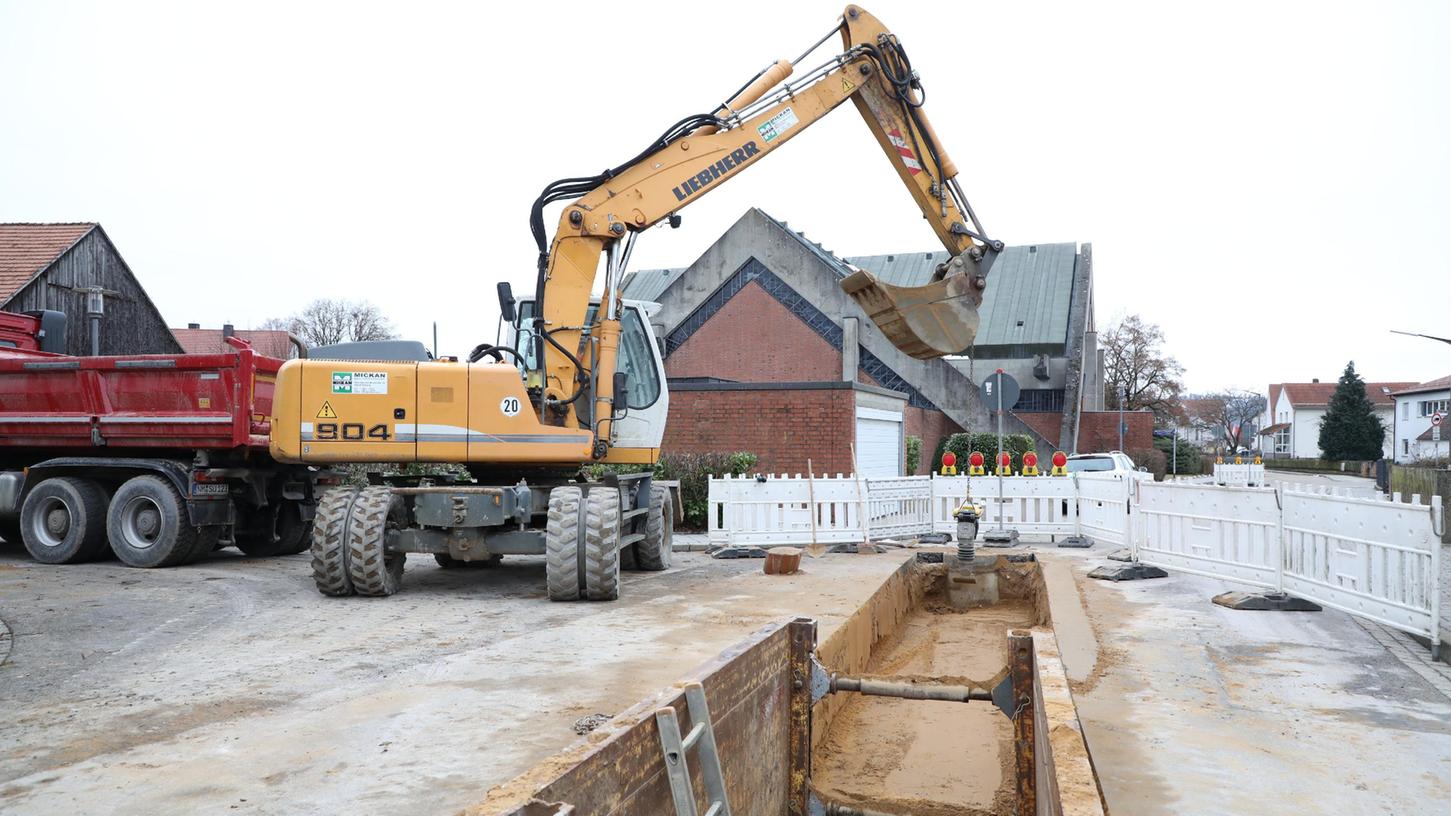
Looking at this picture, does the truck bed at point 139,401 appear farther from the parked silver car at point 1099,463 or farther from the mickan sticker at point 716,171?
the parked silver car at point 1099,463

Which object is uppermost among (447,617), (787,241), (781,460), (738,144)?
(787,241)

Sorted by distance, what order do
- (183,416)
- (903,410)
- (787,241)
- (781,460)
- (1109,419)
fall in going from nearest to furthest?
(183,416) < (781,460) < (903,410) < (787,241) < (1109,419)

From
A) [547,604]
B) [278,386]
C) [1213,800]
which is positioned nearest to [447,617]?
[547,604]

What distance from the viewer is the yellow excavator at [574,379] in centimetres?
941

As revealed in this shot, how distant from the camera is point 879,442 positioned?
66.7 ft

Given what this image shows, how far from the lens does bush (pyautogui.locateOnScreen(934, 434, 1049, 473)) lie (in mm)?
27328

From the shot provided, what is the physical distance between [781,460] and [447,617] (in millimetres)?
9933

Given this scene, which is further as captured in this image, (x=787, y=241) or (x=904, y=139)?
(x=787, y=241)

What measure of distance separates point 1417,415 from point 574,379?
271 ft

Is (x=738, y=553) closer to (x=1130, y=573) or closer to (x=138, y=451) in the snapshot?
(x=1130, y=573)

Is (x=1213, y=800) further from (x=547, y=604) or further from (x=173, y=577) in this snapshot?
(x=173, y=577)

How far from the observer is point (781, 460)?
18.1m

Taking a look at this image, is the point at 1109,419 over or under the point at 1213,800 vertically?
over

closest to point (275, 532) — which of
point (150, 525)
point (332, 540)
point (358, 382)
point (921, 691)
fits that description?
point (150, 525)
